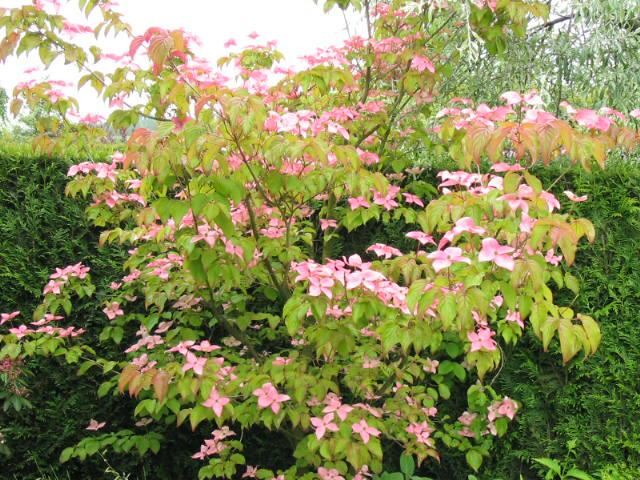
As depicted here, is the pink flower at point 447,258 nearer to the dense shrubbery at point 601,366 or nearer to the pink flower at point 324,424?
the pink flower at point 324,424

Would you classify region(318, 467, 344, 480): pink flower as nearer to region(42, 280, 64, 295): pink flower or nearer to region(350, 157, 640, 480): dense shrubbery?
region(350, 157, 640, 480): dense shrubbery

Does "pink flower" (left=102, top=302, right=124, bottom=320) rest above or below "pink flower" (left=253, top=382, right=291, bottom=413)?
above

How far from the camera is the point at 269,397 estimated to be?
7.93 feet

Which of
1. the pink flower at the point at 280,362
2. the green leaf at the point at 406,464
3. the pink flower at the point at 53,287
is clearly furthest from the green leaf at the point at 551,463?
the pink flower at the point at 53,287

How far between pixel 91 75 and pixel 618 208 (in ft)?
8.39

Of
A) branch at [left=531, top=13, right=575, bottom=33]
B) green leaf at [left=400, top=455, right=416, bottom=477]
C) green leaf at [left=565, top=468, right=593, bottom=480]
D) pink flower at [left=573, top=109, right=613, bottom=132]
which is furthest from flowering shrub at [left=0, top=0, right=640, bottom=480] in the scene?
branch at [left=531, top=13, right=575, bottom=33]

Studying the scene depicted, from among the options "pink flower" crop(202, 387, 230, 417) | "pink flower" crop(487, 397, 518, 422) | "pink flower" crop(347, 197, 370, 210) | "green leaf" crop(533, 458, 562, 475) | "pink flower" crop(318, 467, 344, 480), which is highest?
"pink flower" crop(347, 197, 370, 210)

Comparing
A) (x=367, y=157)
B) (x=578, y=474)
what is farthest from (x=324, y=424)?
(x=578, y=474)

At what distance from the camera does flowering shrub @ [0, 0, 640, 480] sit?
6.32 ft

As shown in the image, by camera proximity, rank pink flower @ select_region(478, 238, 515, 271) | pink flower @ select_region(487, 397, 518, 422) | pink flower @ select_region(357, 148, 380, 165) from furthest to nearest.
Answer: pink flower @ select_region(487, 397, 518, 422) → pink flower @ select_region(357, 148, 380, 165) → pink flower @ select_region(478, 238, 515, 271)

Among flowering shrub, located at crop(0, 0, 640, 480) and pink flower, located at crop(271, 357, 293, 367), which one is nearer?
flowering shrub, located at crop(0, 0, 640, 480)

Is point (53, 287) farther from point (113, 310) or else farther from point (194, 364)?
point (194, 364)

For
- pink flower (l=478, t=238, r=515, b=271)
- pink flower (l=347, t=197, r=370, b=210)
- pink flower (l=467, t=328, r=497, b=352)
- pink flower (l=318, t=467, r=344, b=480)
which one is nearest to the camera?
pink flower (l=478, t=238, r=515, b=271)

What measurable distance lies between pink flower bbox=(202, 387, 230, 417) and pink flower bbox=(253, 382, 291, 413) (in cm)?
12
